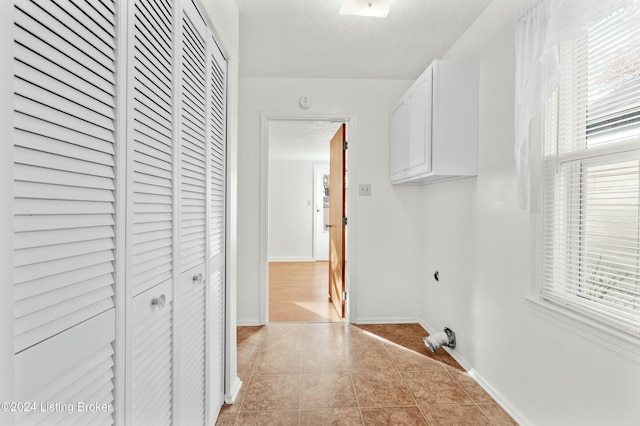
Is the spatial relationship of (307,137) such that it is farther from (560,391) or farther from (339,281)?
(560,391)

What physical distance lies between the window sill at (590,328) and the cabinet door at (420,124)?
3.59ft

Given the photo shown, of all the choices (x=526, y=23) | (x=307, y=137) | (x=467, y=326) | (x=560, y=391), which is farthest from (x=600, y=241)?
(x=307, y=137)

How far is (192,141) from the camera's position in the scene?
135 centimetres

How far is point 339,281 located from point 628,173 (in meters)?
2.70

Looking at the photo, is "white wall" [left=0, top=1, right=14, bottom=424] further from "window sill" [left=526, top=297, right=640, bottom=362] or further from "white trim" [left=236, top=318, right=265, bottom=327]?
"white trim" [left=236, top=318, right=265, bottom=327]

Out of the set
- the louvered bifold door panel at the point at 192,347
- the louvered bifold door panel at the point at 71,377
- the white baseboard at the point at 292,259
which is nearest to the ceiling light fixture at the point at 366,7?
the louvered bifold door panel at the point at 192,347

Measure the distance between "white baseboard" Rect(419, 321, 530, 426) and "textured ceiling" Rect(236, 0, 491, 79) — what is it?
7.77ft

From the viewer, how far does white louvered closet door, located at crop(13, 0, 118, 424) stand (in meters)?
0.53

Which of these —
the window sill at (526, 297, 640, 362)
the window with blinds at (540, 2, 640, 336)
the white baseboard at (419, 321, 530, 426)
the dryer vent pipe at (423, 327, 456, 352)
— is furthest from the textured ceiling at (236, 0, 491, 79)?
the white baseboard at (419, 321, 530, 426)

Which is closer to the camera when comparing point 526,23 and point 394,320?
point 526,23

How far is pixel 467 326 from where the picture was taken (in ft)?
7.73

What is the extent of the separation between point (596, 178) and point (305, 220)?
6021mm

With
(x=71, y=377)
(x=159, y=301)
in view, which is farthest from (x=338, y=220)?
(x=71, y=377)

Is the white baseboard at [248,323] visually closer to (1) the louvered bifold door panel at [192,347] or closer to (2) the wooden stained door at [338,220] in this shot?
(2) the wooden stained door at [338,220]
